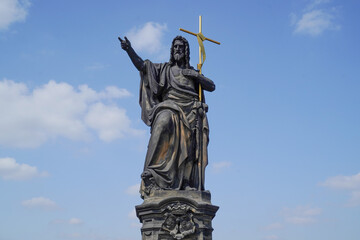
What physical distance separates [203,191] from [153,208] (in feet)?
4.57

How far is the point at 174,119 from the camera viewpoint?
12.8 m

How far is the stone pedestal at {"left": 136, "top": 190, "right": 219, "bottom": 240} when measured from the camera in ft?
37.8

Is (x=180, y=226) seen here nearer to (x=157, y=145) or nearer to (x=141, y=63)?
(x=157, y=145)


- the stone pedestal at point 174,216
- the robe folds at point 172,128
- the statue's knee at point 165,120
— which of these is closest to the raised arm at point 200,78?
the robe folds at point 172,128

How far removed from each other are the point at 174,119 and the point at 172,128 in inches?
10.8

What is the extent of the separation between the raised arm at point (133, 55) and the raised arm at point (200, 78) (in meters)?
1.21

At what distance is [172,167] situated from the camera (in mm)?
12383

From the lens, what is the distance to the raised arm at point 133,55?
13.2m

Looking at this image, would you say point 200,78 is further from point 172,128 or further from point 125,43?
point 125,43

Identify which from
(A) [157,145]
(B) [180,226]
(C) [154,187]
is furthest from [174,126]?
(B) [180,226]

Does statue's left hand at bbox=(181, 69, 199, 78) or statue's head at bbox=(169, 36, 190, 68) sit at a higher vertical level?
statue's head at bbox=(169, 36, 190, 68)

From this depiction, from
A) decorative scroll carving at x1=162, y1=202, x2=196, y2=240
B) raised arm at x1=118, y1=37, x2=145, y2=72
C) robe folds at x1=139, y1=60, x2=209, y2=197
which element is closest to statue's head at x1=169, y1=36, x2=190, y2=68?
robe folds at x1=139, y1=60, x2=209, y2=197

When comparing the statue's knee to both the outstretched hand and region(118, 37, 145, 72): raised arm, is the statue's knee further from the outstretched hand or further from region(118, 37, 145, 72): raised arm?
the outstretched hand

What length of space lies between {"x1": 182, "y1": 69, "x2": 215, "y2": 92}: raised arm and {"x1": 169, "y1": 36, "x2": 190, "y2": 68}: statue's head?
38 cm
